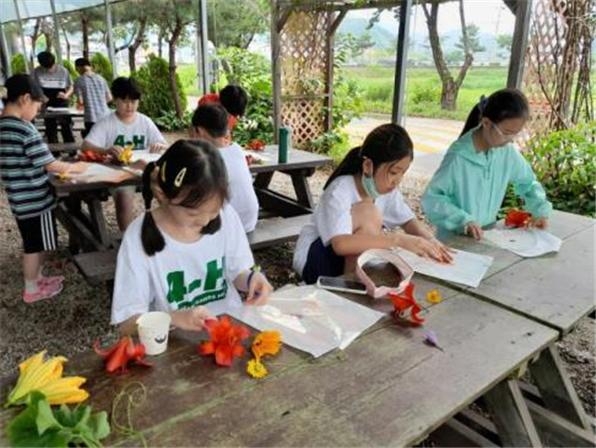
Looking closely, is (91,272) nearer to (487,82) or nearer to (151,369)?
(151,369)

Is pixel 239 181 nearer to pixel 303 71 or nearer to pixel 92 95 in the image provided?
pixel 92 95

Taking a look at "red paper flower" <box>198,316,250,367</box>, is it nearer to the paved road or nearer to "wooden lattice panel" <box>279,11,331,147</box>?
the paved road

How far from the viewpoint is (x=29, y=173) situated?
2715mm

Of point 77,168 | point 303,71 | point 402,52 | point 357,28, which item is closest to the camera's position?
point 77,168

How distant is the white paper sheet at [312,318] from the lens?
3.88 ft

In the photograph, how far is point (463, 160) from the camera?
2.17m

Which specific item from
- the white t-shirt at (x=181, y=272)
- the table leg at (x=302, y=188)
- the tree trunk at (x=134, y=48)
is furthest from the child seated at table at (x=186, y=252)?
the tree trunk at (x=134, y=48)

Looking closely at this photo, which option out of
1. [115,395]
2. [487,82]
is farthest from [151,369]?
[487,82]

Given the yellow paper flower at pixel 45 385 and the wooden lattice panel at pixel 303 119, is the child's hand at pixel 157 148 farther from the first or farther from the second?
the wooden lattice panel at pixel 303 119

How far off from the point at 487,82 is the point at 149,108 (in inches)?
329

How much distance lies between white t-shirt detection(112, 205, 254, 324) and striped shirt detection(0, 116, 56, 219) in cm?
160

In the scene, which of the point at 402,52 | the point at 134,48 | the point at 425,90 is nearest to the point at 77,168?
the point at 402,52

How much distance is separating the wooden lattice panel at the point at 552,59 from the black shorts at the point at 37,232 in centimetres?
410

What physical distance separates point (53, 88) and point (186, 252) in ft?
21.8
